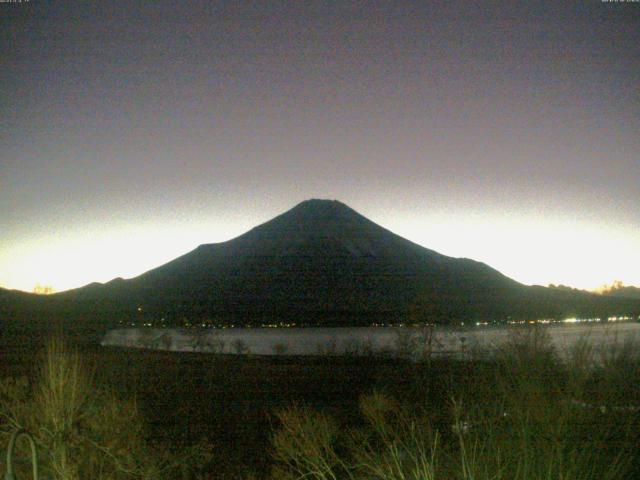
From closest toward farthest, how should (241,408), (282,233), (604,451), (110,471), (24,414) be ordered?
(604,451) < (110,471) < (24,414) < (241,408) < (282,233)

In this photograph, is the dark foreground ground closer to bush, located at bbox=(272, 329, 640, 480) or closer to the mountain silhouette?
bush, located at bbox=(272, 329, 640, 480)

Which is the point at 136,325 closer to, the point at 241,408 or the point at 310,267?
the point at 310,267

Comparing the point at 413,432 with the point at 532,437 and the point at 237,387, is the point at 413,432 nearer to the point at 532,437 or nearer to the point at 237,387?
the point at 532,437

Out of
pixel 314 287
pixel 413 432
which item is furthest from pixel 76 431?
pixel 314 287

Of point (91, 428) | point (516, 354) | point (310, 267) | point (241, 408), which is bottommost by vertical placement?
point (241, 408)

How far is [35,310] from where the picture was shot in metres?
73.6

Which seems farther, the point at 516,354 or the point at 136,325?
the point at 136,325

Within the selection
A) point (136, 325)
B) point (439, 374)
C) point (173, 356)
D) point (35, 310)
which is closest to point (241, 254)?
point (136, 325)

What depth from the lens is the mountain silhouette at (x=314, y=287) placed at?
330ft

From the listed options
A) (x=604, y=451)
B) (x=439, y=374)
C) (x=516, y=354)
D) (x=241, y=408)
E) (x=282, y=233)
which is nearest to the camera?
(x=604, y=451)

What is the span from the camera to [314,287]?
119 m

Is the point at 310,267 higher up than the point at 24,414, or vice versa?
the point at 310,267

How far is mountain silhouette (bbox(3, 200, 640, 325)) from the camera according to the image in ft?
330

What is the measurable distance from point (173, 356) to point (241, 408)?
2186 centimetres
